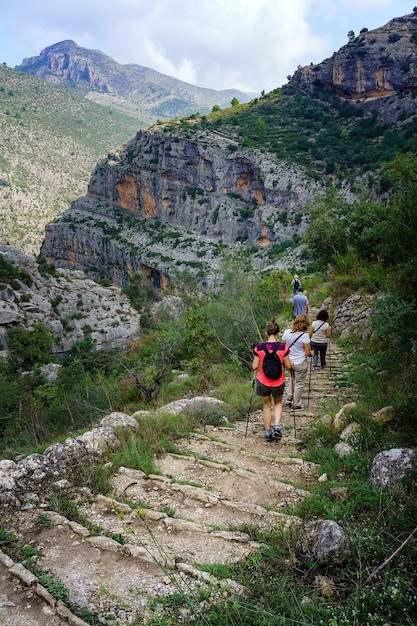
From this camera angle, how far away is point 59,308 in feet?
117

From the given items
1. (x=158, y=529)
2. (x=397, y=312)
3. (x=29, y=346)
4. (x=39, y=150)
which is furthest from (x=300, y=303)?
(x=39, y=150)

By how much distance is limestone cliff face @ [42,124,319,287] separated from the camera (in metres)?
60.4

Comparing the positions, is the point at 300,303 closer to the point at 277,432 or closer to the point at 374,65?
the point at 277,432

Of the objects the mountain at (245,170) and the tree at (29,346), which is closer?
the tree at (29,346)

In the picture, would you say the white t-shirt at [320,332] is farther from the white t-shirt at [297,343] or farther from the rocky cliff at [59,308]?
the rocky cliff at [59,308]

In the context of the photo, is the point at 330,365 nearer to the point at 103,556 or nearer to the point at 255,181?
the point at 103,556

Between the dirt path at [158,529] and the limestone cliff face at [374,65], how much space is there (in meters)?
72.4

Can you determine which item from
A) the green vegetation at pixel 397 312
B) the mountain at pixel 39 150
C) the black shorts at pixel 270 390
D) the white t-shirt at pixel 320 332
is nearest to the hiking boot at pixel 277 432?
the black shorts at pixel 270 390

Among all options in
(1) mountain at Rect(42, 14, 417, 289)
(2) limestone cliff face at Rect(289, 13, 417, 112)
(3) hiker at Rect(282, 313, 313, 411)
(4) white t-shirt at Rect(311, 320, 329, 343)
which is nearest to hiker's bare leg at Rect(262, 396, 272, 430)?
(3) hiker at Rect(282, 313, 313, 411)

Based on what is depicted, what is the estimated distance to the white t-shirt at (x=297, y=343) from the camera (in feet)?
20.2

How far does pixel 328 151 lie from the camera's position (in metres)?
60.8

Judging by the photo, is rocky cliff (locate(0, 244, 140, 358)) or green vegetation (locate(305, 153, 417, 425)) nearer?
green vegetation (locate(305, 153, 417, 425))

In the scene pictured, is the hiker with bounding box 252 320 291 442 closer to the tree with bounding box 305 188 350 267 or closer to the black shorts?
the black shorts

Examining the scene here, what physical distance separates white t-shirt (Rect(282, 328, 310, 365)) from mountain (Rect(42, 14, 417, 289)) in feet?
152
